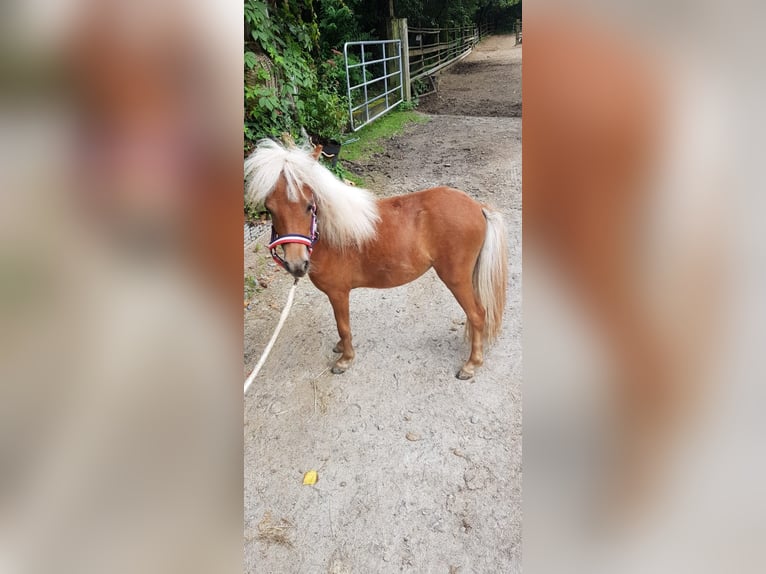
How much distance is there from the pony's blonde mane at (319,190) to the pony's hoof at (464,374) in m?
0.35

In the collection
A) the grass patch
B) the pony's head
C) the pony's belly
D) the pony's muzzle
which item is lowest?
the pony's belly

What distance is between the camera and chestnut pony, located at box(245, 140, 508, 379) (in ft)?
2.30

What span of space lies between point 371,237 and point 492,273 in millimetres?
278

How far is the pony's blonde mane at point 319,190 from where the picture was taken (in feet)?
2.15

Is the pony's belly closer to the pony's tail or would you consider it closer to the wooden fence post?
the pony's tail
